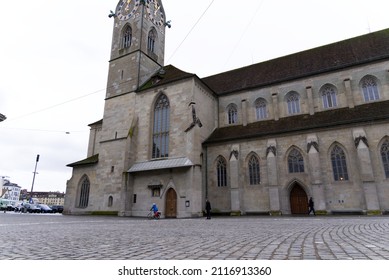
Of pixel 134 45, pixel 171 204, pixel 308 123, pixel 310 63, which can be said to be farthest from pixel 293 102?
pixel 134 45

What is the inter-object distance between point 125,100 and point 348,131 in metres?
23.0

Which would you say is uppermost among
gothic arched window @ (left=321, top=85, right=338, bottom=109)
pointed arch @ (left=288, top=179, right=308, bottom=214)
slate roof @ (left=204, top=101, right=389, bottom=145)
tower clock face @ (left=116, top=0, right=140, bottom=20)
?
tower clock face @ (left=116, top=0, right=140, bottom=20)

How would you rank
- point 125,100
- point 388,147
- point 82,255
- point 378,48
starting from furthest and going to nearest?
point 125,100, point 378,48, point 388,147, point 82,255

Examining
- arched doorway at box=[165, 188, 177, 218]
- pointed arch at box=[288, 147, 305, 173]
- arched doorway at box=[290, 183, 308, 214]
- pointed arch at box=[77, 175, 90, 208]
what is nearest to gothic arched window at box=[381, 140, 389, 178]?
pointed arch at box=[288, 147, 305, 173]

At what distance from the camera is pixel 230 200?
2378 centimetres

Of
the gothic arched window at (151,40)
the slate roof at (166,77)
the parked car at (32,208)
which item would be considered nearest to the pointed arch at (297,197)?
the slate roof at (166,77)

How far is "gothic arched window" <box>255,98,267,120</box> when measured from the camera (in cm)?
2769

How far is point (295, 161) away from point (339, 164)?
3351 mm

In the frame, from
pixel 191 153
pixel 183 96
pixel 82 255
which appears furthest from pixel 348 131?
pixel 82 255

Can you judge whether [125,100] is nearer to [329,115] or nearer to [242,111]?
[242,111]

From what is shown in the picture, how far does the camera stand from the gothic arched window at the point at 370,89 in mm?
23062

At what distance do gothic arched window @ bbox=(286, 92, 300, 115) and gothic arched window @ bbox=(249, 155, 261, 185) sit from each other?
6.66 metres

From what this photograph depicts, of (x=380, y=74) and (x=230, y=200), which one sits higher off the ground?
(x=380, y=74)

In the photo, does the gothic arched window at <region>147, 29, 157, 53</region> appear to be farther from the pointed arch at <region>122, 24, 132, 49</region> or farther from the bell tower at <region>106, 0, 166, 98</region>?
the pointed arch at <region>122, 24, 132, 49</region>
